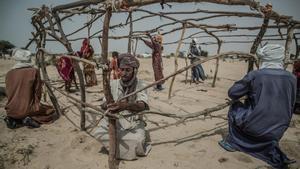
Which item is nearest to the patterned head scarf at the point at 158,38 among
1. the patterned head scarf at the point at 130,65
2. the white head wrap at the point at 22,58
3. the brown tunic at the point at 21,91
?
the white head wrap at the point at 22,58

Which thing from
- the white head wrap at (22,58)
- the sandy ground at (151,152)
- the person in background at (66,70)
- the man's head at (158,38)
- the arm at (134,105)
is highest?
the man's head at (158,38)

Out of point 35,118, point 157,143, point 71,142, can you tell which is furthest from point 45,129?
A: point 157,143

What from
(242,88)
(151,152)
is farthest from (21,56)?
(242,88)

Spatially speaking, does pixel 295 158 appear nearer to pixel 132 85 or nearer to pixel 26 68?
pixel 132 85

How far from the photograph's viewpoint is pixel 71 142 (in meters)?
4.35

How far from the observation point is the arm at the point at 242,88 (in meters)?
3.74

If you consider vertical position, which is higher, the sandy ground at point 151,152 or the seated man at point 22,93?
the seated man at point 22,93

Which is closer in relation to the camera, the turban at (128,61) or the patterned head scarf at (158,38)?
the turban at (128,61)

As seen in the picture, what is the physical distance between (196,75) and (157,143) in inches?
293

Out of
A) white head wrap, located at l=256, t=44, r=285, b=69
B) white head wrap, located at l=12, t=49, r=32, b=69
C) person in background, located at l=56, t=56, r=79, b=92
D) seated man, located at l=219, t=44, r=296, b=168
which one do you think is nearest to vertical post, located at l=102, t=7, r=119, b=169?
seated man, located at l=219, t=44, r=296, b=168

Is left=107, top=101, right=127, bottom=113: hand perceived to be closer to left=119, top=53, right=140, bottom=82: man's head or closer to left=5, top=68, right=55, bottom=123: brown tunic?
left=119, top=53, right=140, bottom=82: man's head

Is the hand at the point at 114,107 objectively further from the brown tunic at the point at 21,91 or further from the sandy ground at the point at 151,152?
the brown tunic at the point at 21,91

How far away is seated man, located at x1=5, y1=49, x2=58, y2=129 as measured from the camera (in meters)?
4.90

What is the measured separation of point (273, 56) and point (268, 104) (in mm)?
680
